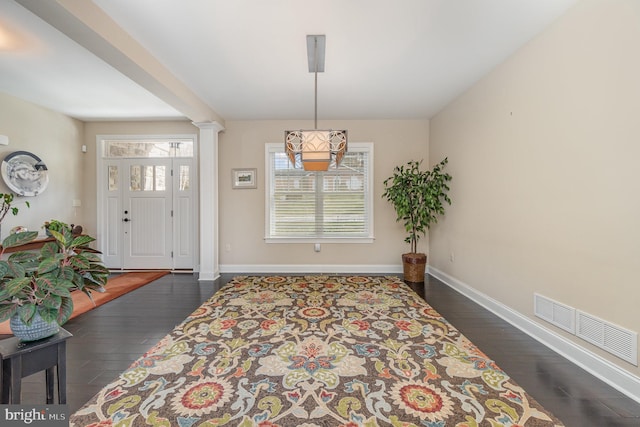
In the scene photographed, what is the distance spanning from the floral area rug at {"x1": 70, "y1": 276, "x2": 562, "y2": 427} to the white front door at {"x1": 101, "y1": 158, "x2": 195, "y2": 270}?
2.53 m

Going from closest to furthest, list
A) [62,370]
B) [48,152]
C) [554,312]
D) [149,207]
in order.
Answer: [62,370]
[554,312]
[48,152]
[149,207]

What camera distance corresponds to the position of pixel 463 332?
8.47 feet

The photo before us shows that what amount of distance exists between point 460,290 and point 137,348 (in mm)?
3832

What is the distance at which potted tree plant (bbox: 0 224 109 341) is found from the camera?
45.7 inches

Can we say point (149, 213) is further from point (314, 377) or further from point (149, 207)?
point (314, 377)

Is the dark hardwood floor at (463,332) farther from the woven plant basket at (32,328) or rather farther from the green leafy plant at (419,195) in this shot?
the green leafy plant at (419,195)

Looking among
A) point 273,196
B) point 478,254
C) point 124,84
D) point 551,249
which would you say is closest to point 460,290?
point 478,254

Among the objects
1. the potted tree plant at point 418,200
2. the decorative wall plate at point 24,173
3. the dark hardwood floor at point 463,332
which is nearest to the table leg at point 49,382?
the dark hardwood floor at point 463,332

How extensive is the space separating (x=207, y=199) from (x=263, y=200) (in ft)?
3.11

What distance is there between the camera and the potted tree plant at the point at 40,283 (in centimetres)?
116

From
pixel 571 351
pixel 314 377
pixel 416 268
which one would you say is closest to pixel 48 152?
pixel 314 377

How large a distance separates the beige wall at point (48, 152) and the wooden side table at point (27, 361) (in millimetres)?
3915

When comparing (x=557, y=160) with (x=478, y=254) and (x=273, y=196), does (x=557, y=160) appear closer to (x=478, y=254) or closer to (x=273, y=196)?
Answer: (x=478, y=254)

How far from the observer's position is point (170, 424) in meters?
1.48
